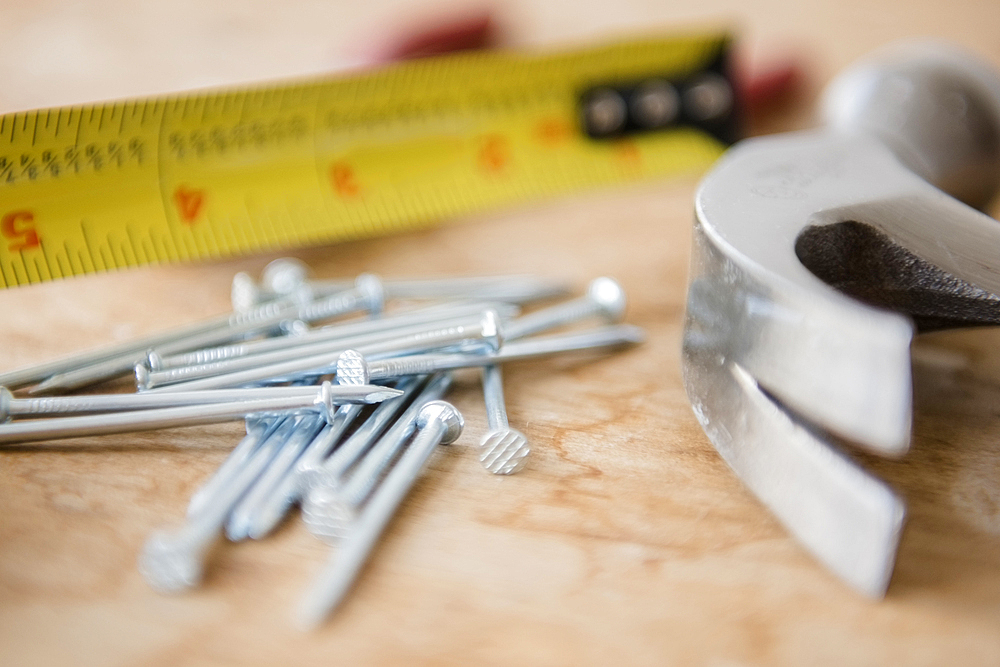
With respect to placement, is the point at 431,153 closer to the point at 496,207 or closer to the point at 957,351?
the point at 496,207

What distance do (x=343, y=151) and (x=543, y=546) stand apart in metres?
0.89

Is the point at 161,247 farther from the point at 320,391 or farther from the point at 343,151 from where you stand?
the point at 320,391

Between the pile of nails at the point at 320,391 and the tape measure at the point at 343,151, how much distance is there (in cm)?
14

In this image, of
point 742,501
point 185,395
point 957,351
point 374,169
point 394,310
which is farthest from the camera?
point 374,169

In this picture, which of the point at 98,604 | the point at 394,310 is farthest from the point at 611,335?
the point at 98,604

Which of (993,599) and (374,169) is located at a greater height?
(374,169)

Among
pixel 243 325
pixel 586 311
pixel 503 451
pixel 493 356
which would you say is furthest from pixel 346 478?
pixel 586 311

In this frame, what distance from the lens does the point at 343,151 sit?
143cm

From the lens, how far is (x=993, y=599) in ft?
2.40

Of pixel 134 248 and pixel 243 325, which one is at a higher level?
pixel 134 248

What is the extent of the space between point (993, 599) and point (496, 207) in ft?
3.37

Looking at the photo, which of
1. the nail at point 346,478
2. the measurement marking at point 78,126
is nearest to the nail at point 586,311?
the nail at point 346,478

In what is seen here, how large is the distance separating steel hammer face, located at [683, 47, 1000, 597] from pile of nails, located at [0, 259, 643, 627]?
265 millimetres

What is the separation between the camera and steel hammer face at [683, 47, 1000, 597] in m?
0.70
